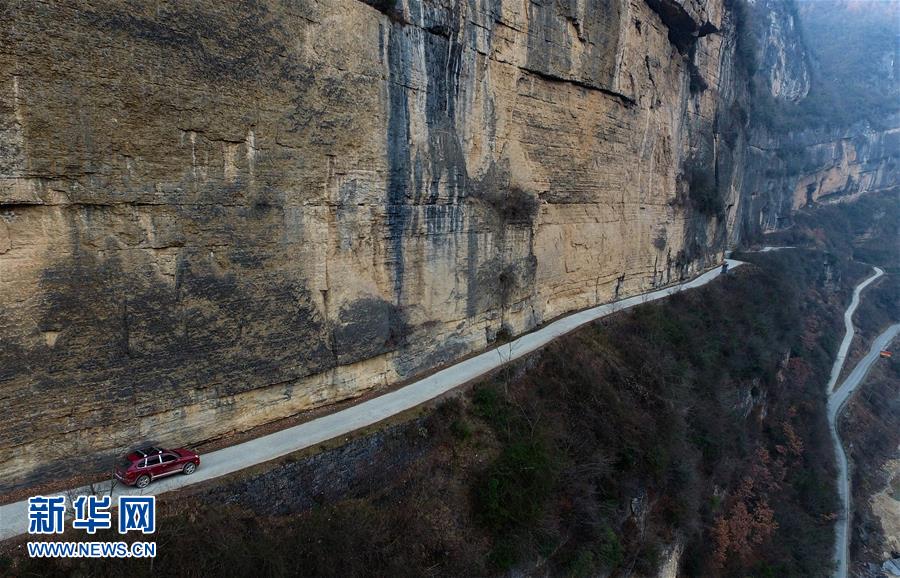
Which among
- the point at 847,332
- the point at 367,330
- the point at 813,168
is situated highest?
the point at 813,168

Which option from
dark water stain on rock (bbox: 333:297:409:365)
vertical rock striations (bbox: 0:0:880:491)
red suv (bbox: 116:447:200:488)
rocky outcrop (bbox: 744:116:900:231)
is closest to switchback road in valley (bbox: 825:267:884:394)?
rocky outcrop (bbox: 744:116:900:231)

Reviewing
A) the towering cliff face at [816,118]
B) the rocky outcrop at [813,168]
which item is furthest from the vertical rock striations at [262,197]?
the rocky outcrop at [813,168]

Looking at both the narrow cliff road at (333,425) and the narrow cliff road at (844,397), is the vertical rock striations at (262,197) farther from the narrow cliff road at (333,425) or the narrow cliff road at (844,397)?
the narrow cliff road at (844,397)

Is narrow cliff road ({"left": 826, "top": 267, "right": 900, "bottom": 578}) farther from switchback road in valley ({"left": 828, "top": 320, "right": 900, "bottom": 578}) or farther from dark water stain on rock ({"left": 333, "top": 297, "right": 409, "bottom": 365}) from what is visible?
dark water stain on rock ({"left": 333, "top": 297, "right": 409, "bottom": 365})

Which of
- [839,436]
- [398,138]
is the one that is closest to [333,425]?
[398,138]

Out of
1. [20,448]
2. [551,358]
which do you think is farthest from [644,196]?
[20,448]

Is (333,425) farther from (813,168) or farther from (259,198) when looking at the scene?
(813,168)
